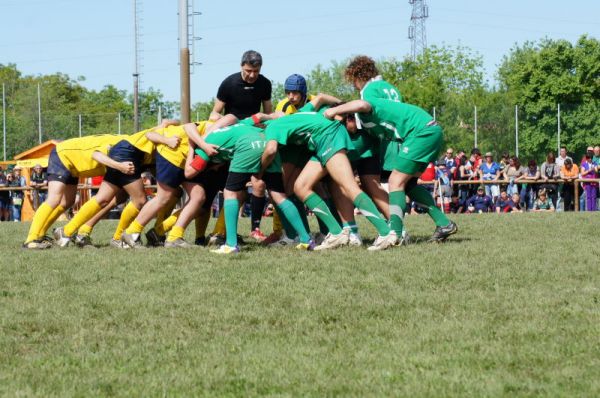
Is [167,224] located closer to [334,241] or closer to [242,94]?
[242,94]

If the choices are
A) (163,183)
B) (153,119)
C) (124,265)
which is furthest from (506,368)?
(153,119)

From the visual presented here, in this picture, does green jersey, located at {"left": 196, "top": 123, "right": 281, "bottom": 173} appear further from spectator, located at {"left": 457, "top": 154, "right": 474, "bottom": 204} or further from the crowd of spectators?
spectator, located at {"left": 457, "top": 154, "right": 474, "bottom": 204}

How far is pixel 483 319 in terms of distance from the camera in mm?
5543

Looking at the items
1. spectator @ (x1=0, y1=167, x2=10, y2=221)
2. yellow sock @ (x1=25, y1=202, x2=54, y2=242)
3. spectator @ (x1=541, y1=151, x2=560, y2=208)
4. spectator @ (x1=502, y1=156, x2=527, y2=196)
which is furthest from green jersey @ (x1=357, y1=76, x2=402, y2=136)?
spectator @ (x1=0, y1=167, x2=10, y2=221)

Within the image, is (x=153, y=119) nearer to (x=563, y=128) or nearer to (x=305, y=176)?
(x=563, y=128)

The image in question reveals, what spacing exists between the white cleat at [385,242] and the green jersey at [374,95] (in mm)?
1011

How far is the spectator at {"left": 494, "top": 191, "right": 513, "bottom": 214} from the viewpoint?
22562 millimetres

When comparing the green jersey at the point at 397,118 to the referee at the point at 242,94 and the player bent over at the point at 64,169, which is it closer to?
the referee at the point at 242,94

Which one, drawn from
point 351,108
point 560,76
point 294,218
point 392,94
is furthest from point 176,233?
point 560,76

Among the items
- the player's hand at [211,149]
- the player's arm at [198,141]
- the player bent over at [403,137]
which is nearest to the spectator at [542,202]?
the player bent over at [403,137]

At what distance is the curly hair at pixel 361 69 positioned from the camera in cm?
Result: 973

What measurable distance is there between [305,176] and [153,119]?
74700 mm

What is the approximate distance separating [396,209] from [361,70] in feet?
4.59

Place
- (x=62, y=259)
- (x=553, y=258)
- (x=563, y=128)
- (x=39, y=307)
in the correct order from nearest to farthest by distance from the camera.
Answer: (x=39, y=307) → (x=553, y=258) → (x=62, y=259) → (x=563, y=128)
